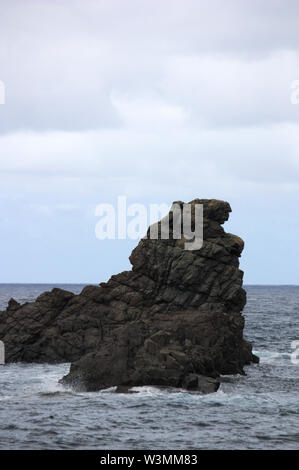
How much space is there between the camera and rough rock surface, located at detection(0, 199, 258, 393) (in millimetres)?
54344

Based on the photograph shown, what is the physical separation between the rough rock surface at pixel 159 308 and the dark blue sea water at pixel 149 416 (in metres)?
4.87

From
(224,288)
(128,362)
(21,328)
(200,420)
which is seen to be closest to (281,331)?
(224,288)

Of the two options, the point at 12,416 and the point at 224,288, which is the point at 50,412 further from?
the point at 224,288

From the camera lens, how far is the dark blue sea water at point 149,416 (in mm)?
33000

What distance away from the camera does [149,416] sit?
3803 cm

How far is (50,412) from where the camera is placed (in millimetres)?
38812

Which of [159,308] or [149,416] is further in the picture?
[159,308]

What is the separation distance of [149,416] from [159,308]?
22753 millimetres

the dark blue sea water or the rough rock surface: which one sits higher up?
the rough rock surface

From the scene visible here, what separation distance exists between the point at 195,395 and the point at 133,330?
7.87 m

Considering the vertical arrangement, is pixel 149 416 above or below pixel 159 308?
below

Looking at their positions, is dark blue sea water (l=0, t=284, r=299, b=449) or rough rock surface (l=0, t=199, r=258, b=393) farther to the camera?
rough rock surface (l=0, t=199, r=258, b=393)

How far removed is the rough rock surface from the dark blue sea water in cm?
487

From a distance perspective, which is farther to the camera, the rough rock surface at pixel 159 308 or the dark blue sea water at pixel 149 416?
the rough rock surface at pixel 159 308
